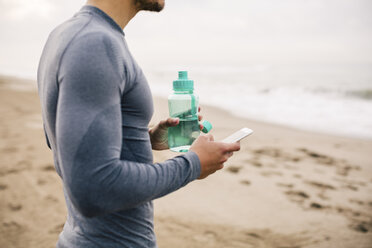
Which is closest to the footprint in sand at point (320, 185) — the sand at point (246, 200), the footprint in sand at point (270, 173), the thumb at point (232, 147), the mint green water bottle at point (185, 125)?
the sand at point (246, 200)

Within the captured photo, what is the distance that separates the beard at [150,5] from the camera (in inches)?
46.6

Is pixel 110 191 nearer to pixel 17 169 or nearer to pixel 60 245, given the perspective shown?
pixel 60 245

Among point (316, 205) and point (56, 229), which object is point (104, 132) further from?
point (316, 205)

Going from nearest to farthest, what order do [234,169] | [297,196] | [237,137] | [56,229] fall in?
[237,137]
[56,229]
[297,196]
[234,169]

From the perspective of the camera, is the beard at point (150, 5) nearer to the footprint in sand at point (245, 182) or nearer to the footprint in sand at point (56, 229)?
the footprint in sand at point (56, 229)

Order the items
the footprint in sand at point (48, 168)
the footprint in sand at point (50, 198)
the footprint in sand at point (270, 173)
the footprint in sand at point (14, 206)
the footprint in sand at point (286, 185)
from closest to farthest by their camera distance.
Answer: the footprint in sand at point (14, 206)
the footprint in sand at point (50, 198)
the footprint in sand at point (286, 185)
the footprint in sand at point (48, 168)
the footprint in sand at point (270, 173)

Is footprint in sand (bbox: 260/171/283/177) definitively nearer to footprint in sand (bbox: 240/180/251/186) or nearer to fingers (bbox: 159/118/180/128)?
footprint in sand (bbox: 240/180/251/186)

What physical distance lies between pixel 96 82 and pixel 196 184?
3.62m

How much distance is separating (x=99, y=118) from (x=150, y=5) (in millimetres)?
619

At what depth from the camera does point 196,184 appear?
14.1ft

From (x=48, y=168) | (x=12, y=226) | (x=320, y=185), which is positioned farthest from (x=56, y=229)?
(x=320, y=185)

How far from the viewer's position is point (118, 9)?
111 cm

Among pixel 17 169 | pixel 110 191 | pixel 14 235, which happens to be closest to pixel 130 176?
pixel 110 191

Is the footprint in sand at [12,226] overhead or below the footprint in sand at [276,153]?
below
